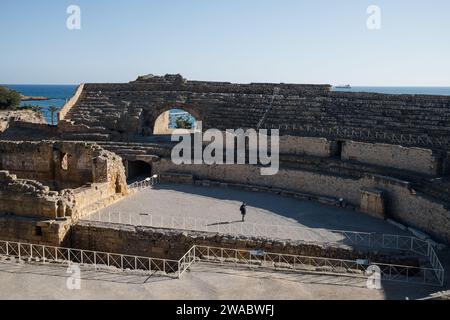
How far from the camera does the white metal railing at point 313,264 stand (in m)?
14.0

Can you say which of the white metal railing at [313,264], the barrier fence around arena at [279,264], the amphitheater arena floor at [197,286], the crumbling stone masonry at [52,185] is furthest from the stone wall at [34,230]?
the white metal railing at [313,264]

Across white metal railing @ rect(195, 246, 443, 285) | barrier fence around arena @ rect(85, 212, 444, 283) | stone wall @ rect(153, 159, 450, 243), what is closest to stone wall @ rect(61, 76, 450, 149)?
stone wall @ rect(153, 159, 450, 243)

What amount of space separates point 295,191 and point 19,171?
588 inches

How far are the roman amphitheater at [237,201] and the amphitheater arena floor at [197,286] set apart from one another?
56 millimetres

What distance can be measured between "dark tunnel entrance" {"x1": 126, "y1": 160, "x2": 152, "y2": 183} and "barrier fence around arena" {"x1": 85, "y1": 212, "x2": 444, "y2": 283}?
8.27 metres

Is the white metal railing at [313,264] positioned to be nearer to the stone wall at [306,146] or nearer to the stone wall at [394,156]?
the stone wall at [394,156]

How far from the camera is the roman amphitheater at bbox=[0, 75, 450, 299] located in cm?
1382

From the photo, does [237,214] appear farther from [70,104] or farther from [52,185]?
[70,104]

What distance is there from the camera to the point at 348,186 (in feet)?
72.3

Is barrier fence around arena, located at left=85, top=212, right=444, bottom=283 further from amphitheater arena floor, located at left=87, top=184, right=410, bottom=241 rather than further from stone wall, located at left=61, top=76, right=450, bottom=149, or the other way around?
stone wall, located at left=61, top=76, right=450, bottom=149

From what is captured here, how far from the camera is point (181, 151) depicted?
27812mm

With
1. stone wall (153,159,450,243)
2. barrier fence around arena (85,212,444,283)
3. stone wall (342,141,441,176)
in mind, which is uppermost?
stone wall (342,141,441,176)
